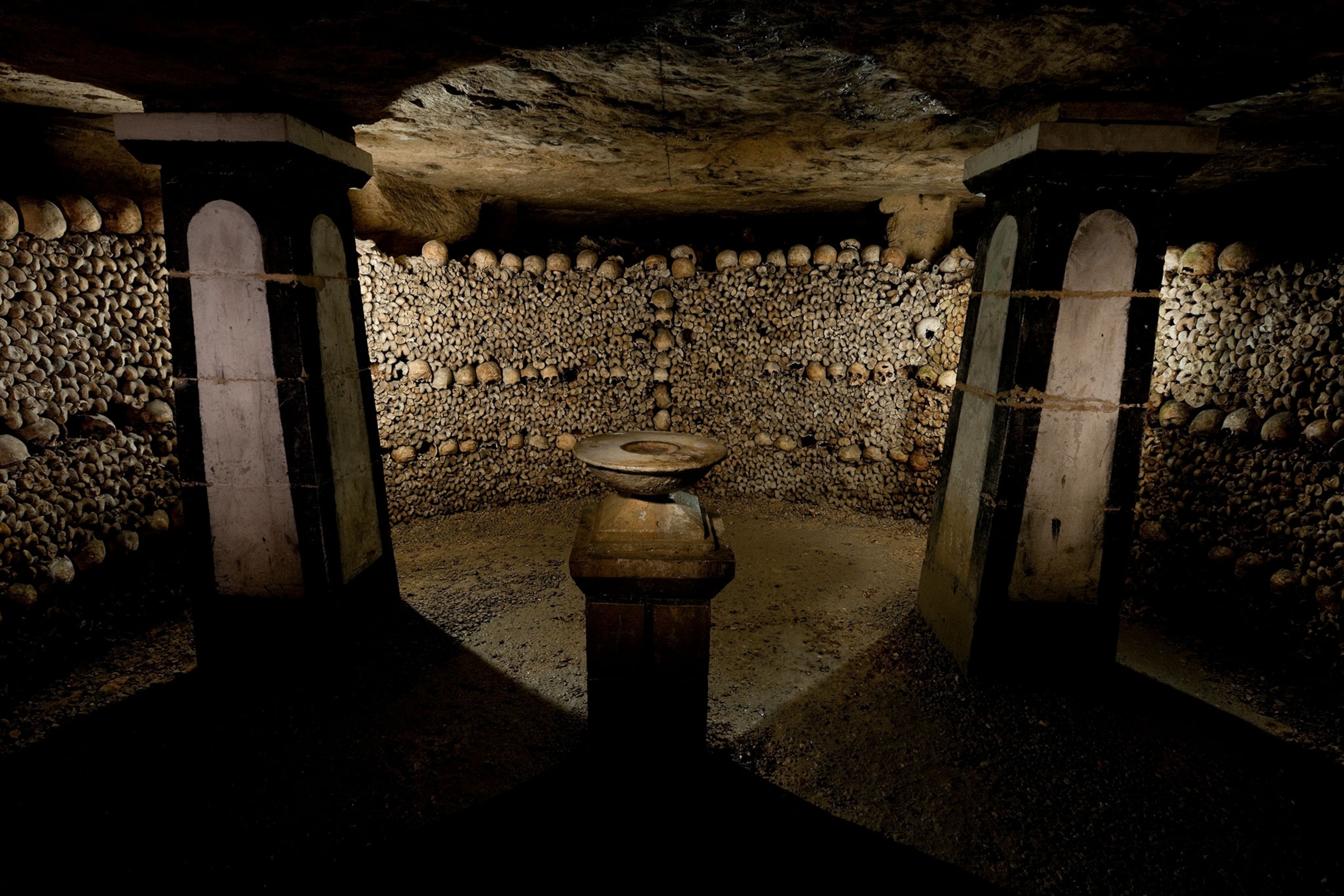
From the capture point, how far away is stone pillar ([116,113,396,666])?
7.51ft

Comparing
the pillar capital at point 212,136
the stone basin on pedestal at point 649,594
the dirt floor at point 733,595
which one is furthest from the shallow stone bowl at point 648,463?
the pillar capital at point 212,136

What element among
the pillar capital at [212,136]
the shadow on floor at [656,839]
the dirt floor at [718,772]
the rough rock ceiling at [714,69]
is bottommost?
the shadow on floor at [656,839]

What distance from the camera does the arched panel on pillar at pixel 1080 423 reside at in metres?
2.34

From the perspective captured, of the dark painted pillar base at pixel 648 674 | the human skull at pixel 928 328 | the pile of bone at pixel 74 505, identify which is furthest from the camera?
the human skull at pixel 928 328

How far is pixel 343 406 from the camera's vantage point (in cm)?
269

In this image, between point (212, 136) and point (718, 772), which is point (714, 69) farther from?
point (718, 772)

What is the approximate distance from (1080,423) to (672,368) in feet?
10.1

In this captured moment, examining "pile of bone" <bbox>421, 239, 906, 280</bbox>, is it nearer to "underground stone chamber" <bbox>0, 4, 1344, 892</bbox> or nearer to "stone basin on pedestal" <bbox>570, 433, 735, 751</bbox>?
"underground stone chamber" <bbox>0, 4, 1344, 892</bbox>

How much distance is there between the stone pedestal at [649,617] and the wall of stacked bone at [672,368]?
2.62 m

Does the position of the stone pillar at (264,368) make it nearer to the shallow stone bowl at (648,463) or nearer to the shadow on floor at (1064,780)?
the shallow stone bowl at (648,463)

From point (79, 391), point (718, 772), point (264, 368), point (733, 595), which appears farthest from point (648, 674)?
point (79, 391)

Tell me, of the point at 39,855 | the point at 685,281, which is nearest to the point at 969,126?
the point at 685,281

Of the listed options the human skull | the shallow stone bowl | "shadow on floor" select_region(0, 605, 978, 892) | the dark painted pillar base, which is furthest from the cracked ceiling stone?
the human skull

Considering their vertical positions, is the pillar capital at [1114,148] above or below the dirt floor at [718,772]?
above
